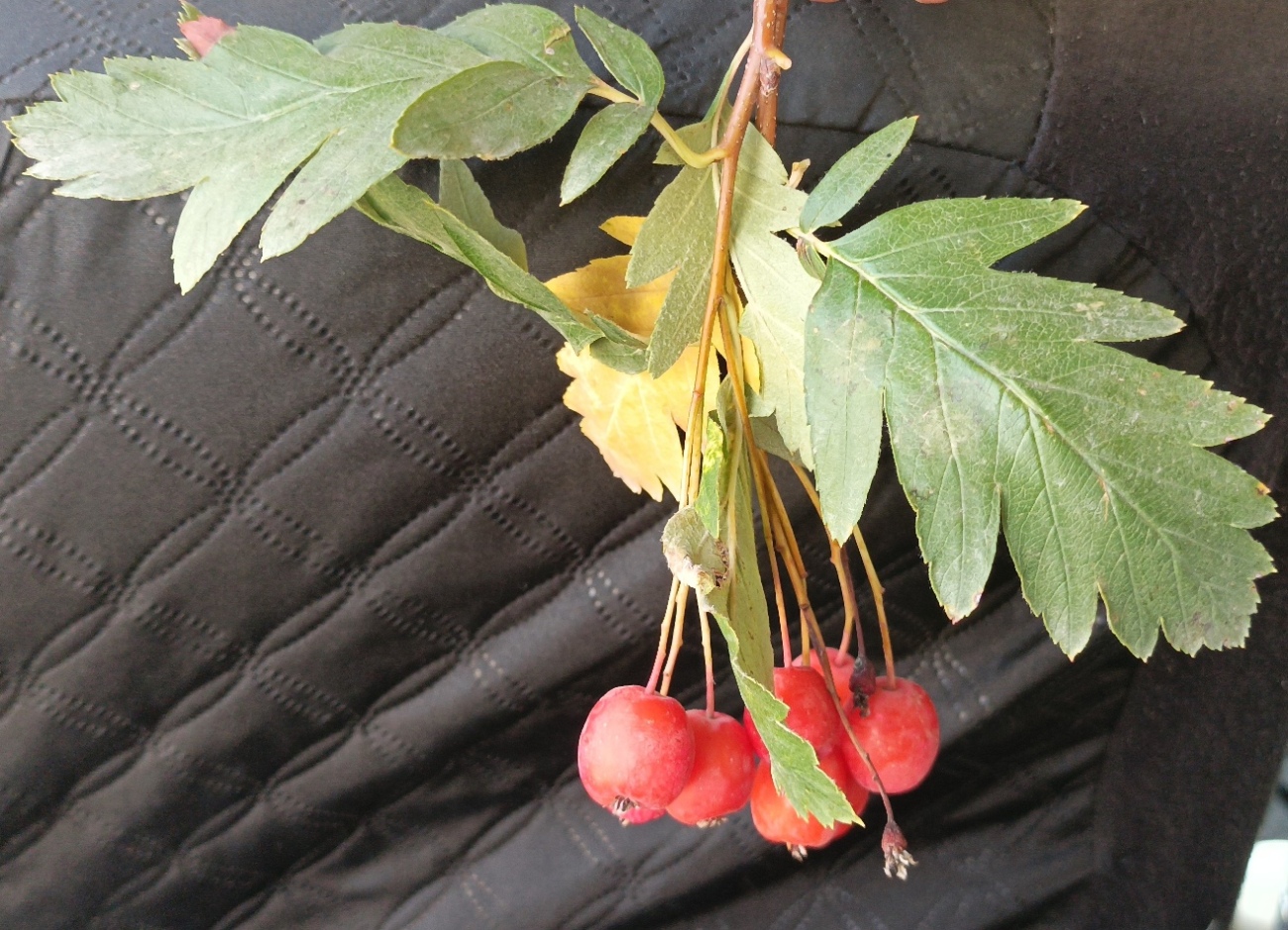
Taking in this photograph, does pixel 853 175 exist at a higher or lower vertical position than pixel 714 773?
higher

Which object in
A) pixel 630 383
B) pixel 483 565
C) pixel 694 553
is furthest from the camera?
pixel 483 565

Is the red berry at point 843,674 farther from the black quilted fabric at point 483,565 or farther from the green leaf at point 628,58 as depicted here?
the green leaf at point 628,58

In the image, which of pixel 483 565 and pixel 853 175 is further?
pixel 483 565

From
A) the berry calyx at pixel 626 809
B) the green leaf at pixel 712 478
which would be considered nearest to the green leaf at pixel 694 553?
the green leaf at pixel 712 478

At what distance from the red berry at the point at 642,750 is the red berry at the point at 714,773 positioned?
1cm

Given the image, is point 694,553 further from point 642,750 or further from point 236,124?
point 236,124

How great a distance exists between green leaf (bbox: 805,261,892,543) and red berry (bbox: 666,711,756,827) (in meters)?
0.10

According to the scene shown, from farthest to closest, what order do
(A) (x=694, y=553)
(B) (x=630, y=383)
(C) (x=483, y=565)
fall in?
(C) (x=483, y=565) → (B) (x=630, y=383) → (A) (x=694, y=553)

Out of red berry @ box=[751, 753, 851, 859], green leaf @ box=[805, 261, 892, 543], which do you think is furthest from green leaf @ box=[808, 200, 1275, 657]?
red berry @ box=[751, 753, 851, 859]

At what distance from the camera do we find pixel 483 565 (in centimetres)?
49

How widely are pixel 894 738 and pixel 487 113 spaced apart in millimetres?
269

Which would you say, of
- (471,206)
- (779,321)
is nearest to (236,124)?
(471,206)

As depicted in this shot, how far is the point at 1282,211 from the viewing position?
1.40 ft

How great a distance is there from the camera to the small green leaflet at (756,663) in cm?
26
